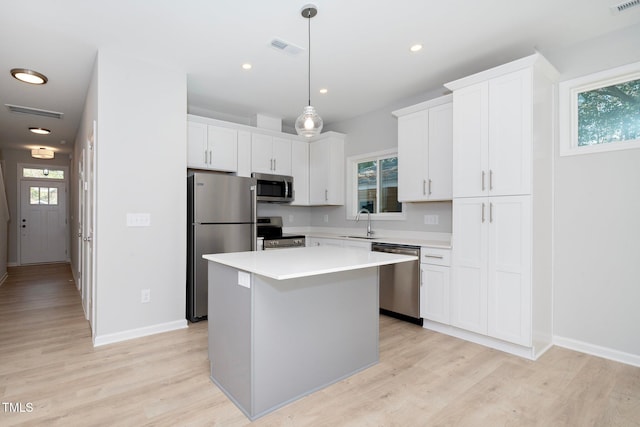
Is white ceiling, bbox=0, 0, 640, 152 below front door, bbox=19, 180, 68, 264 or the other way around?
the other way around

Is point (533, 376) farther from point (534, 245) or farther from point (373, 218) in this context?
point (373, 218)

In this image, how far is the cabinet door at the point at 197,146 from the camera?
3895mm

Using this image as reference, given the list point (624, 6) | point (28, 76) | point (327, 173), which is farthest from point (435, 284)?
point (28, 76)

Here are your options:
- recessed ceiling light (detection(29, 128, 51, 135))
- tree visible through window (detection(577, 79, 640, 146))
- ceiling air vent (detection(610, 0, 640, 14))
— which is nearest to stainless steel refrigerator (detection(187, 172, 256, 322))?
tree visible through window (detection(577, 79, 640, 146))

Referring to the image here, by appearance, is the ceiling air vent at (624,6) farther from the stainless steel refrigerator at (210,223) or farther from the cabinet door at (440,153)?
the stainless steel refrigerator at (210,223)

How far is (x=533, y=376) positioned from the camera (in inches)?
94.4

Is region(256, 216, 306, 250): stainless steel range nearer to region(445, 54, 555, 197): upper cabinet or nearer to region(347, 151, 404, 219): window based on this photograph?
region(347, 151, 404, 219): window

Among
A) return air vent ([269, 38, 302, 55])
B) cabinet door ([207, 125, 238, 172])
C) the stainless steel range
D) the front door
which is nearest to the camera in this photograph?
return air vent ([269, 38, 302, 55])

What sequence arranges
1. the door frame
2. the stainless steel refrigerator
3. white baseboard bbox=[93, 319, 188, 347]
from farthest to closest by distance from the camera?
the door frame
the stainless steel refrigerator
white baseboard bbox=[93, 319, 188, 347]

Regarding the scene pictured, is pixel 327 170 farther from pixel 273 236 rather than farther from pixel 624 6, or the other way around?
pixel 624 6

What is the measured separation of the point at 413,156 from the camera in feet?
12.4

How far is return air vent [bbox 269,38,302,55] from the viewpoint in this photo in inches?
111

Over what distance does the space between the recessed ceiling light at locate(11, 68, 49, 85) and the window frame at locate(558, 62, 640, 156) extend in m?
5.16

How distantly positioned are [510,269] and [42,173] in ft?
31.4
